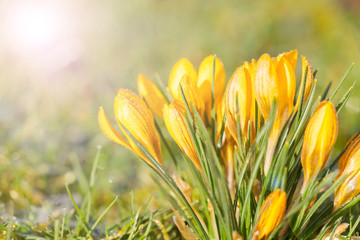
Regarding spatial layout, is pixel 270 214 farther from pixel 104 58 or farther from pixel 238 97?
pixel 104 58

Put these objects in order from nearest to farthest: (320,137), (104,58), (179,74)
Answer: (320,137) < (179,74) < (104,58)

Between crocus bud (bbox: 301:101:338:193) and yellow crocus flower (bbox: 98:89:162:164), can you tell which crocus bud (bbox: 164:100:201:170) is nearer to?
yellow crocus flower (bbox: 98:89:162:164)

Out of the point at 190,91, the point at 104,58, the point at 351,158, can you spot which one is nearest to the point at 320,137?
the point at 351,158

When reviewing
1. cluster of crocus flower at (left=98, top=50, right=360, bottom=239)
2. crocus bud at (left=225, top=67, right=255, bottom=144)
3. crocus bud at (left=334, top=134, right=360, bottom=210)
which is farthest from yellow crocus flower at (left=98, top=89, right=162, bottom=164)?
crocus bud at (left=334, top=134, right=360, bottom=210)

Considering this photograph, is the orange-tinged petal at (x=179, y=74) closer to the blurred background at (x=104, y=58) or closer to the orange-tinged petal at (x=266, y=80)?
the orange-tinged petal at (x=266, y=80)

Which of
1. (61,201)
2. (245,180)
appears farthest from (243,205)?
(61,201)

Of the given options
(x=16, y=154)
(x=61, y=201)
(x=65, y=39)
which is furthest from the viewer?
(x=65, y=39)

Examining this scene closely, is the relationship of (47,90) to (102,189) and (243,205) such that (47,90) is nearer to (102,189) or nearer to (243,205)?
(102,189)
